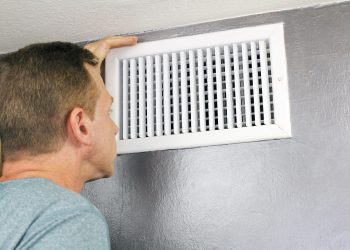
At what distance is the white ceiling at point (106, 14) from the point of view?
1282mm

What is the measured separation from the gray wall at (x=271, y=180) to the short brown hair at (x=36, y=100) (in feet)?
1.03

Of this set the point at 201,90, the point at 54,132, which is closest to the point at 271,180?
the point at 201,90

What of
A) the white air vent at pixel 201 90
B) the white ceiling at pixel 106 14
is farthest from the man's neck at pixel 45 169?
the white ceiling at pixel 106 14

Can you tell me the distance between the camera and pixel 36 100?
1.06m

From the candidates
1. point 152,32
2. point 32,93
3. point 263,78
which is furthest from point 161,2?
point 32,93

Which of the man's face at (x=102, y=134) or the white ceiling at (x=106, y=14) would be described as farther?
the white ceiling at (x=106, y=14)

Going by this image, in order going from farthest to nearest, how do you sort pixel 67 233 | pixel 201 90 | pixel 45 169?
pixel 201 90
pixel 45 169
pixel 67 233

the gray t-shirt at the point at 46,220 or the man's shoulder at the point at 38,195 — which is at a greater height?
the man's shoulder at the point at 38,195

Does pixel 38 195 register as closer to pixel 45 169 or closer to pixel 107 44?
pixel 45 169

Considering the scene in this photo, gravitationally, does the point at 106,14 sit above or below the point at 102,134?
above

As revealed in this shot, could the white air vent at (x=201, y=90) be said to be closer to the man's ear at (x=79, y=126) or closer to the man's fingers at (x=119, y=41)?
the man's fingers at (x=119, y=41)

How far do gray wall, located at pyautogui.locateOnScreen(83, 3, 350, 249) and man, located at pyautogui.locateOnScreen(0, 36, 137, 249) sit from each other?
0.16 meters

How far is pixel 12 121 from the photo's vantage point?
106 cm

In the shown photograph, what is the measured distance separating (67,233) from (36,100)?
315 millimetres
